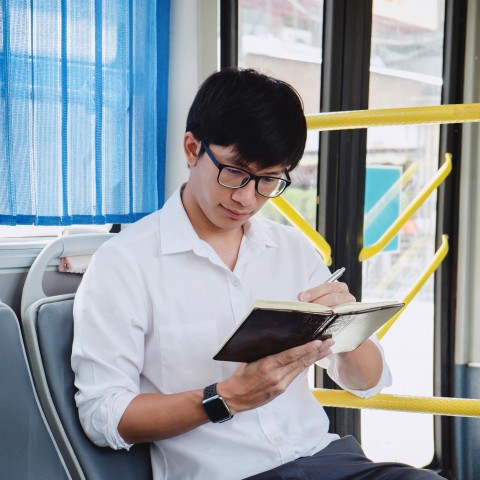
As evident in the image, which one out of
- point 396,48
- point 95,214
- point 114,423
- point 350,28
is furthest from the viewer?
point 396,48

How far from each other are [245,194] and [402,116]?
43 centimetres

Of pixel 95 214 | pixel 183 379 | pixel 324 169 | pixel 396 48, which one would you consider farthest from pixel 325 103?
pixel 183 379

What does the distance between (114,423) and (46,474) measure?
0.50ft

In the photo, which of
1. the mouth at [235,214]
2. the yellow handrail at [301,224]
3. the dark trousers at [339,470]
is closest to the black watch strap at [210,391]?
the dark trousers at [339,470]

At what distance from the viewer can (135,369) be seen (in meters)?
1.35

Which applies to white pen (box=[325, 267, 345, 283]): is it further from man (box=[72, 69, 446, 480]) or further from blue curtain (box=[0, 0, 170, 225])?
blue curtain (box=[0, 0, 170, 225])

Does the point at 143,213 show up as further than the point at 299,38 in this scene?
No

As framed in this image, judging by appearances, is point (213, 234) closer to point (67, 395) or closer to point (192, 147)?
point (192, 147)

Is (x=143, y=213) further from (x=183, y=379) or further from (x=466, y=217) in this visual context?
(x=466, y=217)

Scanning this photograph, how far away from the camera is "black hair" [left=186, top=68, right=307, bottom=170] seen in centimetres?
136

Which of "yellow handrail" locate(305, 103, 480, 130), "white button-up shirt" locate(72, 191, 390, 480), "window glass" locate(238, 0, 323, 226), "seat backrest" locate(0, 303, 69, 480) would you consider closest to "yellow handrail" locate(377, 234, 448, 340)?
"window glass" locate(238, 0, 323, 226)

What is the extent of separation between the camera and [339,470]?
4.69 feet

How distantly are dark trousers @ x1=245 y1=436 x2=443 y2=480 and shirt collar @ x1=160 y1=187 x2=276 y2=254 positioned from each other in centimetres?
46

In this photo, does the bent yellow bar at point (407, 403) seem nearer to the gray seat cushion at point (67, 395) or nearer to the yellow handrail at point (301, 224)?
the yellow handrail at point (301, 224)
